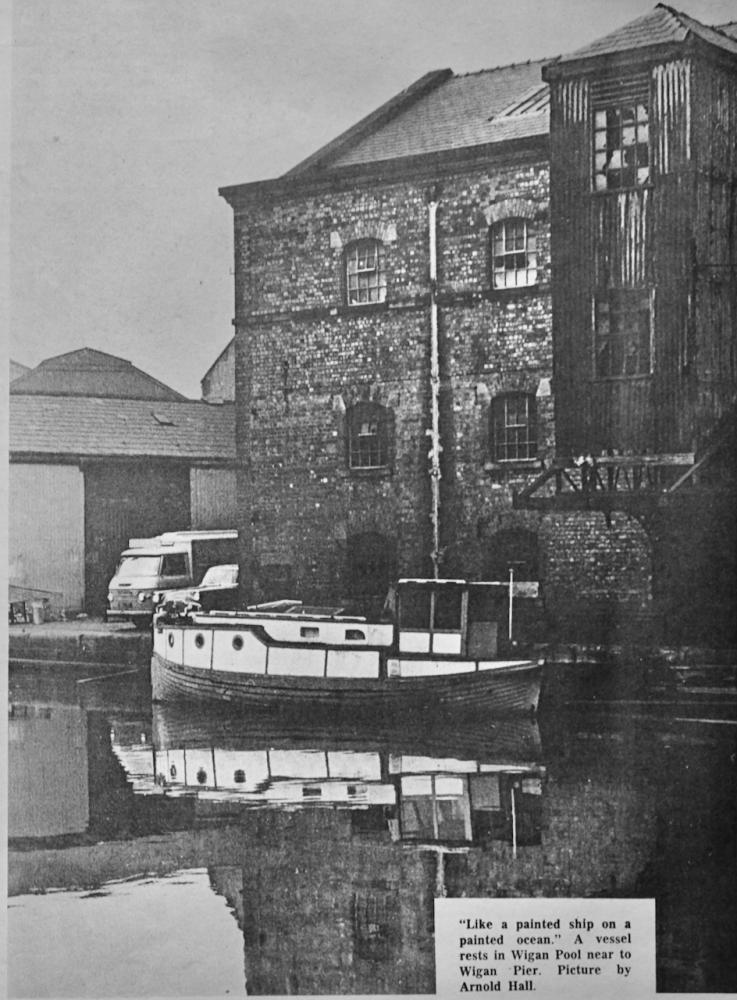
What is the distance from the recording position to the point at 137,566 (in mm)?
5871

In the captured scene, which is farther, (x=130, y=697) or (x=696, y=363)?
(x=130, y=697)

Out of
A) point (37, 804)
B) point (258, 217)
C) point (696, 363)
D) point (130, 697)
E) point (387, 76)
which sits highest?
point (387, 76)

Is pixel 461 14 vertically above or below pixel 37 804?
above

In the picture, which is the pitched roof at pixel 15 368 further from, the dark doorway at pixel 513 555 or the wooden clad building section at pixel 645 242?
the wooden clad building section at pixel 645 242

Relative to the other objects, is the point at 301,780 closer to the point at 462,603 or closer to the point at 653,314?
the point at 462,603

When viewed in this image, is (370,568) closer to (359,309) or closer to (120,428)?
(359,309)

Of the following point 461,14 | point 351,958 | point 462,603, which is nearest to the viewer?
point 351,958

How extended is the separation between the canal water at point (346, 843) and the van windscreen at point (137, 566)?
568 millimetres

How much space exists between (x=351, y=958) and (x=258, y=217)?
331 centimetres

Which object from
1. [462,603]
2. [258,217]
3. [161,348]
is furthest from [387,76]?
[462,603]

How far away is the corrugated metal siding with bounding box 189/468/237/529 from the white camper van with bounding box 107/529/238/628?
0.05 m

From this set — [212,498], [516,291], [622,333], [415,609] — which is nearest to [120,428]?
[212,498]

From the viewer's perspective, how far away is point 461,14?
552cm

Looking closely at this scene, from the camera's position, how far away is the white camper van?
5809mm
